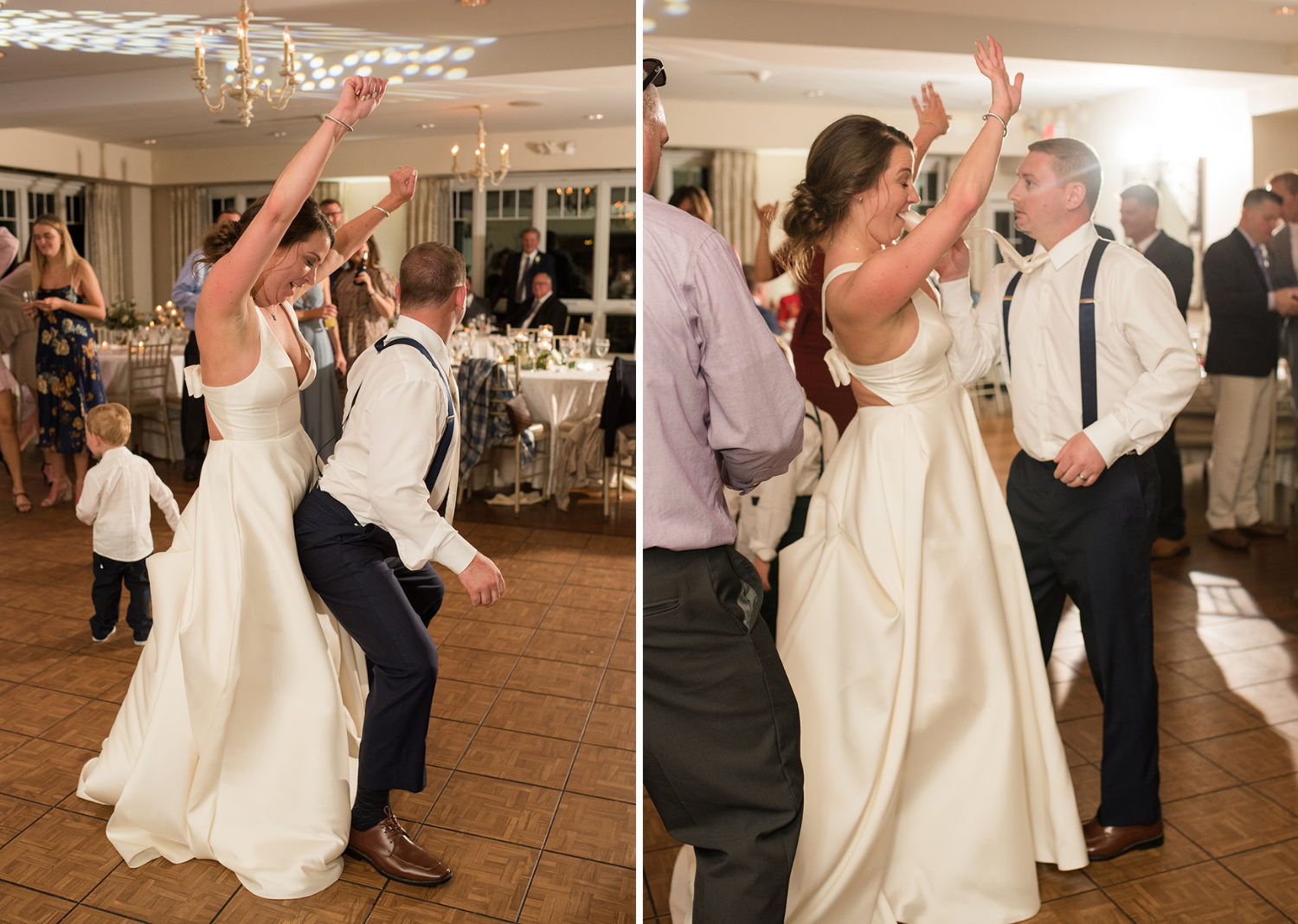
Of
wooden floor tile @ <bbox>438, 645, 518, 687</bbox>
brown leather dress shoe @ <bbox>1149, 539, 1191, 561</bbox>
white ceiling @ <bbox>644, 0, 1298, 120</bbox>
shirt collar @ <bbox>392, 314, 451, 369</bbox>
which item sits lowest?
wooden floor tile @ <bbox>438, 645, 518, 687</bbox>

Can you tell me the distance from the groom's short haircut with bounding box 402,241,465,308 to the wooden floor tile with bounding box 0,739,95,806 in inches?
46.4

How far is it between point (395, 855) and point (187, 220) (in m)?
1.26

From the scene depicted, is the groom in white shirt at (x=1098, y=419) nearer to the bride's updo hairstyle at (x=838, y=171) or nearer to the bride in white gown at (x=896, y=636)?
the bride in white gown at (x=896, y=636)

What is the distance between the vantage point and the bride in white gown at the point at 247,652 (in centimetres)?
174

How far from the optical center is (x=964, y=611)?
1.83 m

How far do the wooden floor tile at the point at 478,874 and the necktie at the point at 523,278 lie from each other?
1080 millimetres

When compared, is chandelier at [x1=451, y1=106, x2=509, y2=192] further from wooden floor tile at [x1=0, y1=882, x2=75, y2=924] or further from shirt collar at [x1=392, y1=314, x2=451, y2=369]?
wooden floor tile at [x1=0, y1=882, x2=75, y2=924]

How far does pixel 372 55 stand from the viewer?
1.74 m

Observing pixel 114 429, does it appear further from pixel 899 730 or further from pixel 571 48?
pixel 899 730

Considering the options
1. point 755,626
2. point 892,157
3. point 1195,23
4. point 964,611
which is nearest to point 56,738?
point 755,626

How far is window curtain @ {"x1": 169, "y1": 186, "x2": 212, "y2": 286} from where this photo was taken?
1.75 metres

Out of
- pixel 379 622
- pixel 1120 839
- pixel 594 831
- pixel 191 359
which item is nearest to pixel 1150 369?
pixel 1120 839

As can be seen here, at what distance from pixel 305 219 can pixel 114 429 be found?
61cm

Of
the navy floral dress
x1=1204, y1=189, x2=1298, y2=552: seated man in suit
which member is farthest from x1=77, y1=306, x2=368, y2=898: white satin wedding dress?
x1=1204, y1=189, x2=1298, y2=552: seated man in suit
